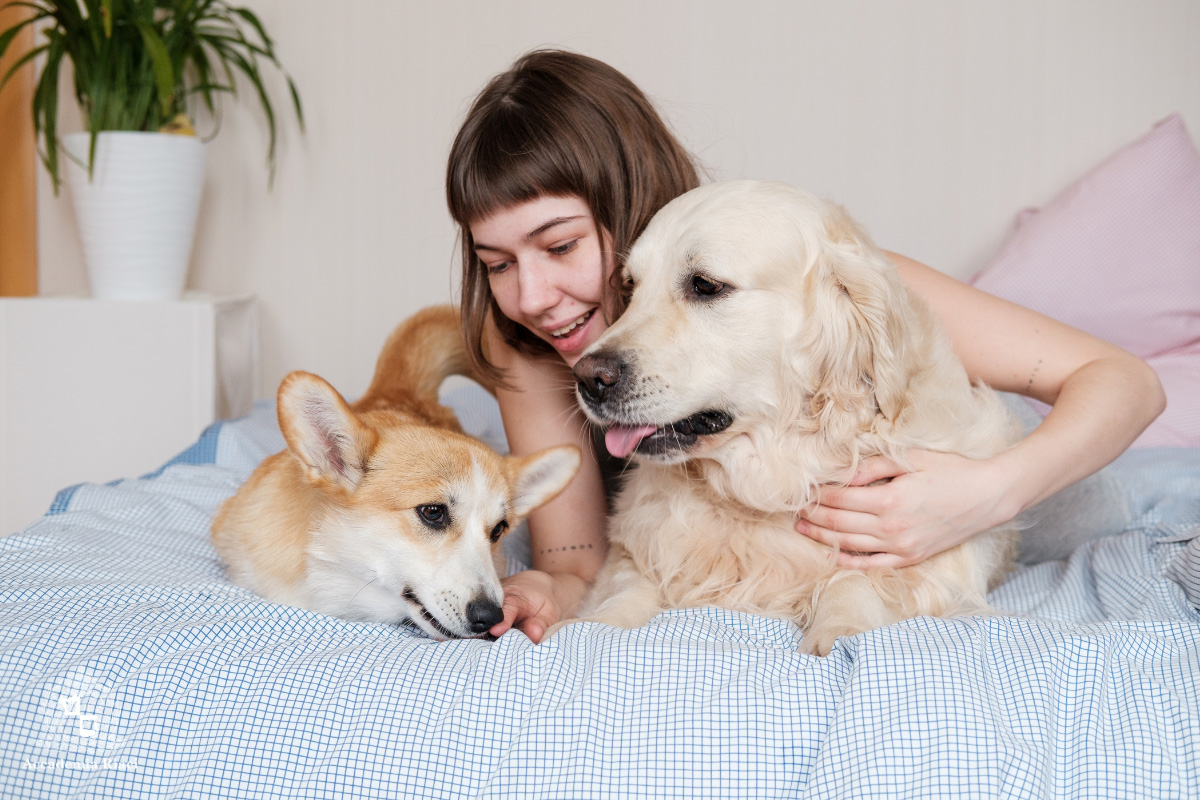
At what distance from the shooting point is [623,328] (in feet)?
4.64

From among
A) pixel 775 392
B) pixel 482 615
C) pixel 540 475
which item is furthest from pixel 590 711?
pixel 540 475

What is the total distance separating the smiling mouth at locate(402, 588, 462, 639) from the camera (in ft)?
4.57

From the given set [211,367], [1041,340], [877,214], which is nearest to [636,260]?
[1041,340]

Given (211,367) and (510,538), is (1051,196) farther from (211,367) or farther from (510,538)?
(211,367)

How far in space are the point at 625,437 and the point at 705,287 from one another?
269 millimetres

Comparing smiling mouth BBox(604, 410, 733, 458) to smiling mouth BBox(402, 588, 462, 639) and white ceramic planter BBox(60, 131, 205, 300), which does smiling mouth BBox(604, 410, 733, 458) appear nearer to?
smiling mouth BBox(402, 588, 462, 639)

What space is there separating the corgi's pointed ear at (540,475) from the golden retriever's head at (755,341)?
21 cm

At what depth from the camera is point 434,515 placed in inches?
58.5

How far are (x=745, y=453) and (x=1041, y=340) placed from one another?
0.69 m

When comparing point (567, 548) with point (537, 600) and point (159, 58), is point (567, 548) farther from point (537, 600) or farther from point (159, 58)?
point (159, 58)

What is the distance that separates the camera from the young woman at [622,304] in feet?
4.68

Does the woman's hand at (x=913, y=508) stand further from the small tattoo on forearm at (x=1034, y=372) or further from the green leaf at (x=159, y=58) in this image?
the green leaf at (x=159, y=58)

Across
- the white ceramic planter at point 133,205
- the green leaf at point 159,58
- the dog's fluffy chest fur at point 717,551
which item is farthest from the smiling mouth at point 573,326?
the white ceramic planter at point 133,205

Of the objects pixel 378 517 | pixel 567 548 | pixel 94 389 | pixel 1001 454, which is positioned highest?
pixel 1001 454
